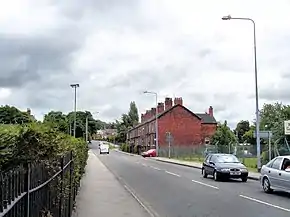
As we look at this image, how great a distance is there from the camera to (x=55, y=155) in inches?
303

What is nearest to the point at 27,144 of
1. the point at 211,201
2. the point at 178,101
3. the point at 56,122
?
the point at 56,122

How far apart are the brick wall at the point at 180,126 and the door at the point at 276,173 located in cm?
7400

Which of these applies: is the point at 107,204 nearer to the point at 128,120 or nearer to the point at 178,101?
the point at 178,101

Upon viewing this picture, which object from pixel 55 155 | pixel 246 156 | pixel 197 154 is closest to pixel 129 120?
pixel 197 154

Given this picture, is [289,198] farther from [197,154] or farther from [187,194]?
[197,154]

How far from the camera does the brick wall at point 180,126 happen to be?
9312 cm

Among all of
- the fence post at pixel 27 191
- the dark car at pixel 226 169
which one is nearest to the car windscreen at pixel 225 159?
the dark car at pixel 226 169

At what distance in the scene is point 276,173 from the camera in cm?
1833

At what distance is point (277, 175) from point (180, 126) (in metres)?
75.2

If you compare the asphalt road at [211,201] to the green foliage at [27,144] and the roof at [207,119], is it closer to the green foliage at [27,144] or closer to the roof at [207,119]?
the green foliage at [27,144]

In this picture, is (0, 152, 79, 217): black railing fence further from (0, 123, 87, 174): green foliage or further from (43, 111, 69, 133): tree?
(43, 111, 69, 133): tree

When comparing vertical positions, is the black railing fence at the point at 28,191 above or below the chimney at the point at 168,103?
below

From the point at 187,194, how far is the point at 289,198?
3781mm

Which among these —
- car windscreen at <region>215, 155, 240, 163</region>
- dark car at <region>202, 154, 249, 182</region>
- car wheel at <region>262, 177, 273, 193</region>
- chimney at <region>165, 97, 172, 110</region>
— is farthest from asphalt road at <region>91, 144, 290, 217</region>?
chimney at <region>165, 97, 172, 110</region>
